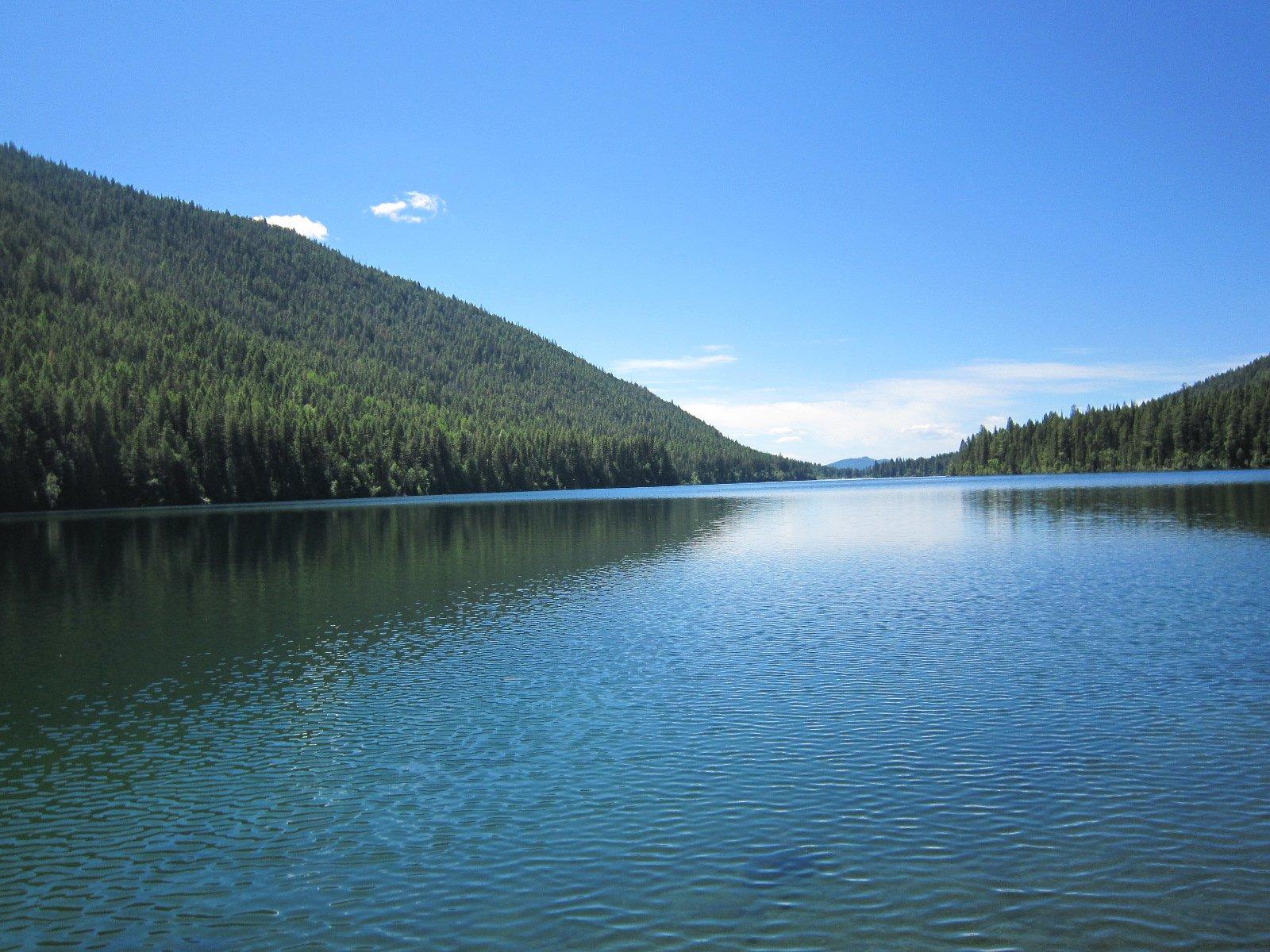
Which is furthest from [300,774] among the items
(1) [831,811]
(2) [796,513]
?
(2) [796,513]

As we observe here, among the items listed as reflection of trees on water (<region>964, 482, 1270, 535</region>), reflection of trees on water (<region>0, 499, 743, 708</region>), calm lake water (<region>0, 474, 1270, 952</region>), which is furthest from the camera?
reflection of trees on water (<region>964, 482, 1270, 535</region>)

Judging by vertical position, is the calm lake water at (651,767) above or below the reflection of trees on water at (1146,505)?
below

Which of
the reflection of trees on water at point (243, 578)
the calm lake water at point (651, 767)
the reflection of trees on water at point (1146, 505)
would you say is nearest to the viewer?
the calm lake water at point (651, 767)

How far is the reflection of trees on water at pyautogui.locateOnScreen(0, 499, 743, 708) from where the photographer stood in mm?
30969

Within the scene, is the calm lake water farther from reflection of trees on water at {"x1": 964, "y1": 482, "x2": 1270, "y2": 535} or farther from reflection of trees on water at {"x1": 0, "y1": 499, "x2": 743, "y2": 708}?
reflection of trees on water at {"x1": 964, "y1": 482, "x2": 1270, "y2": 535}

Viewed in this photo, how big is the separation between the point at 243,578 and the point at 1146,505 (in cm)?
8459

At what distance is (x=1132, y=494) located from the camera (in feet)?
365

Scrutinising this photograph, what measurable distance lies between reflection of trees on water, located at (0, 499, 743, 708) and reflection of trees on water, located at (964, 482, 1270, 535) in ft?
110

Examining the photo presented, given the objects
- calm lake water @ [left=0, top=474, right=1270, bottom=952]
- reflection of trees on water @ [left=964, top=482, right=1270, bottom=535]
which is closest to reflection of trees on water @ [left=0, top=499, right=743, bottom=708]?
calm lake water @ [left=0, top=474, right=1270, bottom=952]

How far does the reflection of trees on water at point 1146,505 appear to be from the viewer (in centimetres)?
6931

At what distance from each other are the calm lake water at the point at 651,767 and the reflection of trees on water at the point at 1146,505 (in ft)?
103

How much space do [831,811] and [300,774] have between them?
10.5 metres

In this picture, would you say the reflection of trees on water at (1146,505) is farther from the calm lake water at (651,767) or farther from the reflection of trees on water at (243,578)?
the reflection of trees on water at (243,578)

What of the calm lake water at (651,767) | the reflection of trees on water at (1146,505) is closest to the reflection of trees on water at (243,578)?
the calm lake water at (651,767)
